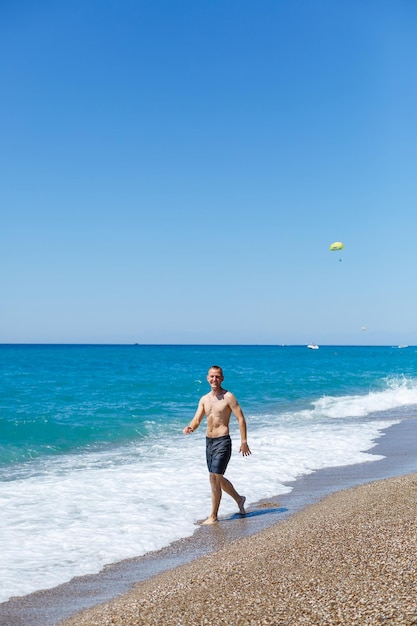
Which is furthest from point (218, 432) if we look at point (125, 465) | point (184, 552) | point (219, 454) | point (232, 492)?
point (125, 465)

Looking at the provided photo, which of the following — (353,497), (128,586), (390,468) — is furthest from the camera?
(390,468)

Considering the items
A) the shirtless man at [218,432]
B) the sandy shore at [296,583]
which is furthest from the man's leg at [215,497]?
the sandy shore at [296,583]

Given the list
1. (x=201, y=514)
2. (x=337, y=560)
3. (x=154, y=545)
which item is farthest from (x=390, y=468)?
(x=337, y=560)

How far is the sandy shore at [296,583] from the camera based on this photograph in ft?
12.6

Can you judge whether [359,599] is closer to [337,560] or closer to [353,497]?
[337,560]

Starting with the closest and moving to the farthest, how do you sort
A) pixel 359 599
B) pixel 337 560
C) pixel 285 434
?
pixel 359 599 → pixel 337 560 → pixel 285 434

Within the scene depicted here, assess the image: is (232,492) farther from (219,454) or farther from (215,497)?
(219,454)

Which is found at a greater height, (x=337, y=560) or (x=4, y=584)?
(x=337, y=560)

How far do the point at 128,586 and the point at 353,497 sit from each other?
3.63 m

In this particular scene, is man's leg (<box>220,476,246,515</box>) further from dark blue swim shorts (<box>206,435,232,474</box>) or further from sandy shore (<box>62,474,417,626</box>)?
sandy shore (<box>62,474,417,626</box>)

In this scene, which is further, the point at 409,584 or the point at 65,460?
the point at 65,460

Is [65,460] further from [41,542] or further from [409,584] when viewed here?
[409,584]

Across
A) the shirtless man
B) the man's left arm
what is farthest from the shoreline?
the man's left arm

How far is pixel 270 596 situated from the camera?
166 inches
